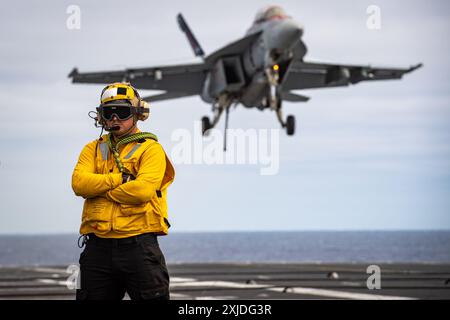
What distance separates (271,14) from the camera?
82.4 ft

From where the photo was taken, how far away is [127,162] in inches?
200

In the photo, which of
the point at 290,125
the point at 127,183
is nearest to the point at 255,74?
the point at 290,125

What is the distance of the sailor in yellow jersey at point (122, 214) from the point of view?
4.88 m

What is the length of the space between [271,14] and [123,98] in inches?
813

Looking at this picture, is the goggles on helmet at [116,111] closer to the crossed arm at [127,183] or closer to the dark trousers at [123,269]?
the crossed arm at [127,183]

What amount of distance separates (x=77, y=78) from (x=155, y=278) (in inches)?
1077

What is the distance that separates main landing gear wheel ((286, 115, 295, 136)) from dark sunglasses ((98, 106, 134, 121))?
851 inches

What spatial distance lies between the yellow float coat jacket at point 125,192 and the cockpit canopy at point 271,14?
1962cm

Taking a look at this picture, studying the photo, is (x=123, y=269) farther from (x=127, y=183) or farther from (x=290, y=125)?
(x=290, y=125)

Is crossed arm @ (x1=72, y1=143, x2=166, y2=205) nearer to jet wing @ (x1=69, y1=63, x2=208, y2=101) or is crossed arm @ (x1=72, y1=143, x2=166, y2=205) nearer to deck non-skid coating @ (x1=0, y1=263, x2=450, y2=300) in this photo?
deck non-skid coating @ (x1=0, y1=263, x2=450, y2=300)

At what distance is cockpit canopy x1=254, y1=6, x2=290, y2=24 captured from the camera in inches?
966
